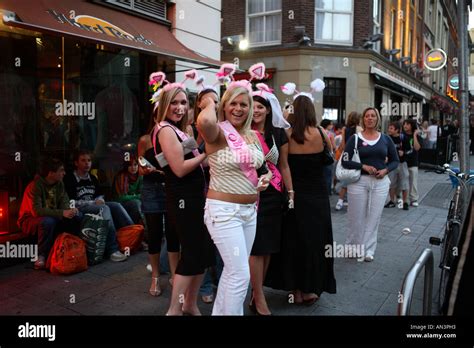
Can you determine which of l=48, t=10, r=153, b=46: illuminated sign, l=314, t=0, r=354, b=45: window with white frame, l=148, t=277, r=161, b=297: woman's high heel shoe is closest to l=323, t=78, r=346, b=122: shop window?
l=314, t=0, r=354, b=45: window with white frame

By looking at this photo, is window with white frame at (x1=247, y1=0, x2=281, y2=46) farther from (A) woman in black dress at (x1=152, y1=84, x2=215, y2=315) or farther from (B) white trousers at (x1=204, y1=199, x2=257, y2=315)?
(B) white trousers at (x1=204, y1=199, x2=257, y2=315)

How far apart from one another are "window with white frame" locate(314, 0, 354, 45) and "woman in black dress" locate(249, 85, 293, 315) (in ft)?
46.2

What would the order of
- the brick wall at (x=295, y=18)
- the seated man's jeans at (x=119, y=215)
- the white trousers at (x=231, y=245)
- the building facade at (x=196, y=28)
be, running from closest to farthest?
the white trousers at (x=231, y=245), the seated man's jeans at (x=119, y=215), the building facade at (x=196, y=28), the brick wall at (x=295, y=18)

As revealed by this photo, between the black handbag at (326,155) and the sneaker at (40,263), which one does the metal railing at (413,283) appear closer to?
the black handbag at (326,155)

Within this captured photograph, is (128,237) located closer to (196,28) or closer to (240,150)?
(240,150)

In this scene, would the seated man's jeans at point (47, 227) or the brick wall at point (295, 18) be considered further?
the brick wall at point (295, 18)

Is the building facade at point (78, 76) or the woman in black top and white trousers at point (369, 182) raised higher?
the building facade at point (78, 76)

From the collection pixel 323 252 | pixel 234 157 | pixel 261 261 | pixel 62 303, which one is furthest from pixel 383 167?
pixel 62 303

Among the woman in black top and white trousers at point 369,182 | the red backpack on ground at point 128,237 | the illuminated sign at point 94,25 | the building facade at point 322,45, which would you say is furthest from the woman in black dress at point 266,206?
the building facade at point 322,45

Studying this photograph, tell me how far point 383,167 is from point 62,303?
12.8 ft

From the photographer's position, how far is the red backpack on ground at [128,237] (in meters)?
5.62

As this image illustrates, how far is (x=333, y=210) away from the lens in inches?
350

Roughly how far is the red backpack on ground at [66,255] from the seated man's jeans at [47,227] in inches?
7.9

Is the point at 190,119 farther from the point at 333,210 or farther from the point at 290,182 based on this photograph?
the point at 333,210
